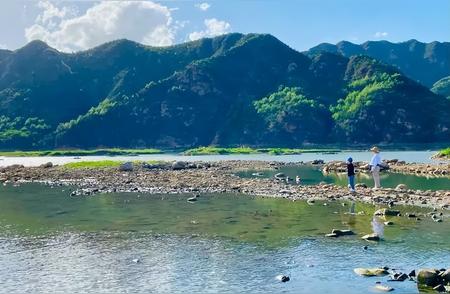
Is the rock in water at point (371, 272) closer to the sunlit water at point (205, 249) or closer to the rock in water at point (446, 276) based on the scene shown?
the sunlit water at point (205, 249)

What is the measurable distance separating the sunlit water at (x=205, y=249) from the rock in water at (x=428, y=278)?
1.44 feet

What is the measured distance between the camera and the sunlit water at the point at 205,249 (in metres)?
20.9

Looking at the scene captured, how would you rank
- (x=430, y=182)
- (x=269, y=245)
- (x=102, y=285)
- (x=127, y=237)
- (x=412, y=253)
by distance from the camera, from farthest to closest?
(x=430, y=182) → (x=127, y=237) → (x=269, y=245) → (x=412, y=253) → (x=102, y=285)

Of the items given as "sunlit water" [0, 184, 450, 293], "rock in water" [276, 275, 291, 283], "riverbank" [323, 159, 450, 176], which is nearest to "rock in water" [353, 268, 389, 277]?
"sunlit water" [0, 184, 450, 293]

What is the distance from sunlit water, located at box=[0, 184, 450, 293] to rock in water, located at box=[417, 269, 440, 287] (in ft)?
1.44

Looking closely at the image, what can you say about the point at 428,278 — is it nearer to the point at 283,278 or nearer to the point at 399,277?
the point at 399,277

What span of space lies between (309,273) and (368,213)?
50.4 feet

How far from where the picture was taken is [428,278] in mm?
19359

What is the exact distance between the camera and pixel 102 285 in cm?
2091

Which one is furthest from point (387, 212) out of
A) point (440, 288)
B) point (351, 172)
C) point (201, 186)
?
point (201, 186)

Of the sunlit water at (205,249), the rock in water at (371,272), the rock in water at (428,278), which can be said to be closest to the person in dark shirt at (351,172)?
the sunlit water at (205,249)

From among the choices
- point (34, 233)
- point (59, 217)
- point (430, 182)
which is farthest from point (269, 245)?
point (430, 182)

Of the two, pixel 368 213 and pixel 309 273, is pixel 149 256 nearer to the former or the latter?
pixel 309 273

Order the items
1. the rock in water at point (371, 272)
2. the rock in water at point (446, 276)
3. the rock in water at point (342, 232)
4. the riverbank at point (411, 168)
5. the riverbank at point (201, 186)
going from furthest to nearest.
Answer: the riverbank at point (411, 168) → the riverbank at point (201, 186) → the rock in water at point (342, 232) → the rock in water at point (371, 272) → the rock in water at point (446, 276)
